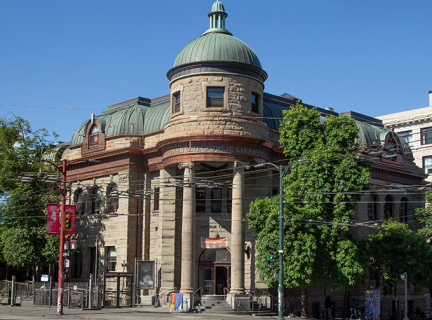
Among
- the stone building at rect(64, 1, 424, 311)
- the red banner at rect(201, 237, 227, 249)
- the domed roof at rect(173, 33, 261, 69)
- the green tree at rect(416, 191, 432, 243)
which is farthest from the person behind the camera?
the green tree at rect(416, 191, 432, 243)

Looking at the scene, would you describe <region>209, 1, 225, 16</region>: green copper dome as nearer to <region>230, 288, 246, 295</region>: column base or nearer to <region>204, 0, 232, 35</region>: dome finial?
<region>204, 0, 232, 35</region>: dome finial

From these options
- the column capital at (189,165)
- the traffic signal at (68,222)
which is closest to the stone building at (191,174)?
the column capital at (189,165)

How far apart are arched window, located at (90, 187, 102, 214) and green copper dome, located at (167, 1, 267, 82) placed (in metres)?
11.5

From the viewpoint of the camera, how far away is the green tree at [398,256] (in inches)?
1454

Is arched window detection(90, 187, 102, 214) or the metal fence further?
arched window detection(90, 187, 102, 214)

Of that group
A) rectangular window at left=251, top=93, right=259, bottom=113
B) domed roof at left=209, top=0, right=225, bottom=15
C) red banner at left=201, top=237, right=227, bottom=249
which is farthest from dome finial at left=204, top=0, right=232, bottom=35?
red banner at left=201, top=237, right=227, bottom=249

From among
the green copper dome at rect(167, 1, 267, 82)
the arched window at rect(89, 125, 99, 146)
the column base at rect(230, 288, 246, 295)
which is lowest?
the column base at rect(230, 288, 246, 295)

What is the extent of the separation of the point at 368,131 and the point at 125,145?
21.6 meters

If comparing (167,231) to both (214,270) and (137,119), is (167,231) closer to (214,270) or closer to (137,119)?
(214,270)

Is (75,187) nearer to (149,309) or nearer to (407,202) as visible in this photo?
(149,309)

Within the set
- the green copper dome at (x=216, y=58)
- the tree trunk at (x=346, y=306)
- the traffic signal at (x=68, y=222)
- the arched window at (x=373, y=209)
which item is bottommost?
the tree trunk at (x=346, y=306)

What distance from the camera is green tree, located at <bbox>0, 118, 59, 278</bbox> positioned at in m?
41.2

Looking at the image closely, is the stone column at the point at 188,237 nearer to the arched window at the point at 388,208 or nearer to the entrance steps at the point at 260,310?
the entrance steps at the point at 260,310

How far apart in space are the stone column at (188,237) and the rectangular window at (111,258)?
8400 mm
